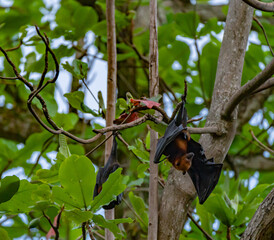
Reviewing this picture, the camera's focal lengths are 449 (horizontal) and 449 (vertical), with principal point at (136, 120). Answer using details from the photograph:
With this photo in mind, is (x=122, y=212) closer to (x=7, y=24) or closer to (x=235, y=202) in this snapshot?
(x=235, y=202)

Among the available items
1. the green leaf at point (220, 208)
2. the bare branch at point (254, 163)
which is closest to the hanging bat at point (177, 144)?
the green leaf at point (220, 208)

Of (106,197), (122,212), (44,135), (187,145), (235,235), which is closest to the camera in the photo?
(106,197)

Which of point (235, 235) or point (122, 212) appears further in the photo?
point (122, 212)

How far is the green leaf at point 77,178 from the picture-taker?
1472 mm

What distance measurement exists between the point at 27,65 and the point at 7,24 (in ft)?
1.44

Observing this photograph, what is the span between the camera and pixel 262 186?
2184 mm

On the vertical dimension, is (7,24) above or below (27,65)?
above

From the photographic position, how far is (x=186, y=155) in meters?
1.65

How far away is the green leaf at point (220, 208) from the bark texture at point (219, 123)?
225 mm

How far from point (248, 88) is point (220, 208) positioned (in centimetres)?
69

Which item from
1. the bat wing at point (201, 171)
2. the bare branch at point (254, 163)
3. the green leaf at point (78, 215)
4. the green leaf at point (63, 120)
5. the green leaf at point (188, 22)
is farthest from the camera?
the bare branch at point (254, 163)

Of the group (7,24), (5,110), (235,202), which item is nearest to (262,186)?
(235,202)

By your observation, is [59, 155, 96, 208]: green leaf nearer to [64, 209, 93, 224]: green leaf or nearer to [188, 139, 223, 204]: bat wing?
[64, 209, 93, 224]: green leaf

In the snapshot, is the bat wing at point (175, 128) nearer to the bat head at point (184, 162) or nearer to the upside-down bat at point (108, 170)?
the bat head at point (184, 162)
